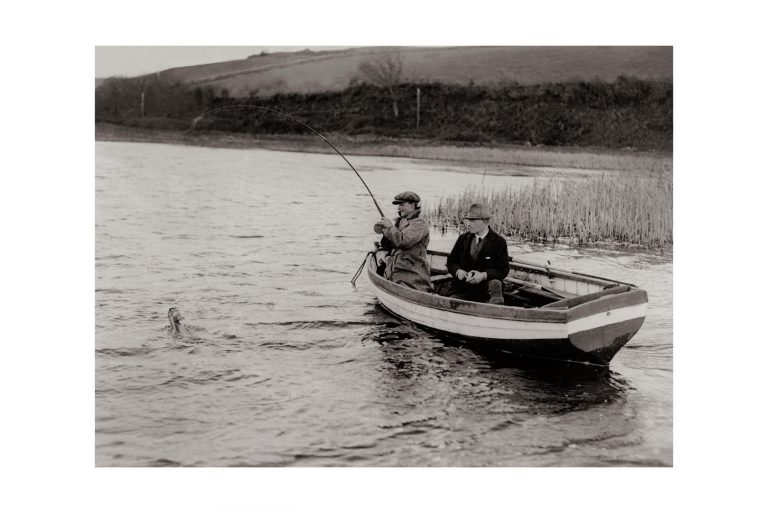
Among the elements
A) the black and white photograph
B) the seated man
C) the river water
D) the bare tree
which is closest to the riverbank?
the black and white photograph

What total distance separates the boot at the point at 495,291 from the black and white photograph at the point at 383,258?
0.02 m

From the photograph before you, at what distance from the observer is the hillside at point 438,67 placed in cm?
673

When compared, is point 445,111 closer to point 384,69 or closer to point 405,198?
point 384,69

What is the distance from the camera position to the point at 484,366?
6.53 metres

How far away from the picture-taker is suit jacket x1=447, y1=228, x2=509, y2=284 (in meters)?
6.57

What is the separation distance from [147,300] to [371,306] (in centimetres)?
237

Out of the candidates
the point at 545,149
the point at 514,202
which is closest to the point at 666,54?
the point at 545,149

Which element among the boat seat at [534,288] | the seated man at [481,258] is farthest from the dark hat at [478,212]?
the boat seat at [534,288]

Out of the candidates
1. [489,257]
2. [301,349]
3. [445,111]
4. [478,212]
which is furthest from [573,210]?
[301,349]

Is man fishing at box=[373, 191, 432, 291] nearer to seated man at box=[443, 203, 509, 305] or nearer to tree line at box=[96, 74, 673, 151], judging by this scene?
seated man at box=[443, 203, 509, 305]

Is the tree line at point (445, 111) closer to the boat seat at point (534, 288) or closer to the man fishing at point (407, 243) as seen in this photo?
the man fishing at point (407, 243)

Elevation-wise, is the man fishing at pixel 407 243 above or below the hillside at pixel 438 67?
below

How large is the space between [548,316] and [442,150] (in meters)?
2.86
